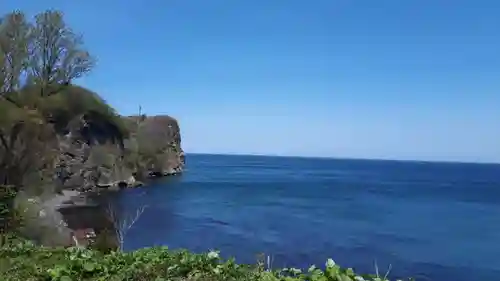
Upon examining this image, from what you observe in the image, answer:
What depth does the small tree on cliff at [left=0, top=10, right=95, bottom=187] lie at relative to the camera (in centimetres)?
3017

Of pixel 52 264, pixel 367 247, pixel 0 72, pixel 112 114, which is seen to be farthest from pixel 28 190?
pixel 112 114

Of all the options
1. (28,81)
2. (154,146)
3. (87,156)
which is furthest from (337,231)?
(154,146)

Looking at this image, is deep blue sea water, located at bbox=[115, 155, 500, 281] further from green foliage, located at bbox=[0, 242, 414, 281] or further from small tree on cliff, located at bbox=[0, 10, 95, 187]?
green foliage, located at bbox=[0, 242, 414, 281]

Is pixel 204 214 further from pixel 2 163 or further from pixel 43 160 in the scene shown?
pixel 2 163

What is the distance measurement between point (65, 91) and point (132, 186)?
2158cm

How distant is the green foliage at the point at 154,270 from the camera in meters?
5.61

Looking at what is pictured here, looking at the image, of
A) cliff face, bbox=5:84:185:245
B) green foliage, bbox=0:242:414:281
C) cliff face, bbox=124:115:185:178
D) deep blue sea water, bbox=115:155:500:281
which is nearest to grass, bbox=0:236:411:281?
green foliage, bbox=0:242:414:281

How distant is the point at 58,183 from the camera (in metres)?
49.6

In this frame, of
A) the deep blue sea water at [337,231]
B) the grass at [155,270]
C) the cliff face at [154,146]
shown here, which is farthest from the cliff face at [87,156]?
the grass at [155,270]

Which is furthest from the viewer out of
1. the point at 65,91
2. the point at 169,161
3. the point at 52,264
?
the point at 169,161

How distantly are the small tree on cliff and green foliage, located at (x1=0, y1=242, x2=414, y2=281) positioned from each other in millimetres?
22286

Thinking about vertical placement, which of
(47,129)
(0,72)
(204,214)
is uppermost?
(0,72)

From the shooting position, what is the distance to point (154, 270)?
611 cm

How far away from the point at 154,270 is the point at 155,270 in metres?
0.01
